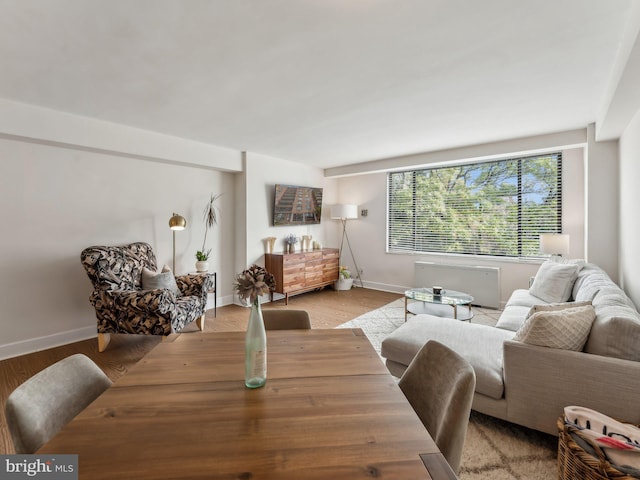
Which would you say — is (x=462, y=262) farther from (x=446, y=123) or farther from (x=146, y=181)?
(x=146, y=181)

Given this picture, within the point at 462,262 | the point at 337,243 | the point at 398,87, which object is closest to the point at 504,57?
the point at 398,87

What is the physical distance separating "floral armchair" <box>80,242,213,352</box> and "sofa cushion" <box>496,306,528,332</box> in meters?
3.12

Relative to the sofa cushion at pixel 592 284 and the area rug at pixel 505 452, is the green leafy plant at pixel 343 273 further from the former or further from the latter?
the area rug at pixel 505 452

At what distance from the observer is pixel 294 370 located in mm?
1203

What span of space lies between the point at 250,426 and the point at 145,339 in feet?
10.6

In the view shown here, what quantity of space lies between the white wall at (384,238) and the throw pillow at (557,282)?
1.07 metres

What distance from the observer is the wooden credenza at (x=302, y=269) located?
192 inches

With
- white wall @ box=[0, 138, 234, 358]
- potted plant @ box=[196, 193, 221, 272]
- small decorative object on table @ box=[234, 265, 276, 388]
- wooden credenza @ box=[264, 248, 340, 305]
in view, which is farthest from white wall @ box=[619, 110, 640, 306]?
white wall @ box=[0, 138, 234, 358]

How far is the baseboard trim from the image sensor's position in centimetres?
298

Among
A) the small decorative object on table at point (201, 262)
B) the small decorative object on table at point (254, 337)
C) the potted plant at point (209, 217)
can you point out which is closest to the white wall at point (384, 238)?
the potted plant at point (209, 217)

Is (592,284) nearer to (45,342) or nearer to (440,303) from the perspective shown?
(440,303)

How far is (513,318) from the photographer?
111 inches

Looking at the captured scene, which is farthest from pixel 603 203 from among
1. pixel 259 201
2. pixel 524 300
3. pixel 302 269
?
pixel 259 201

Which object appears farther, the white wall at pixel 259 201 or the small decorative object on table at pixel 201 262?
the white wall at pixel 259 201
